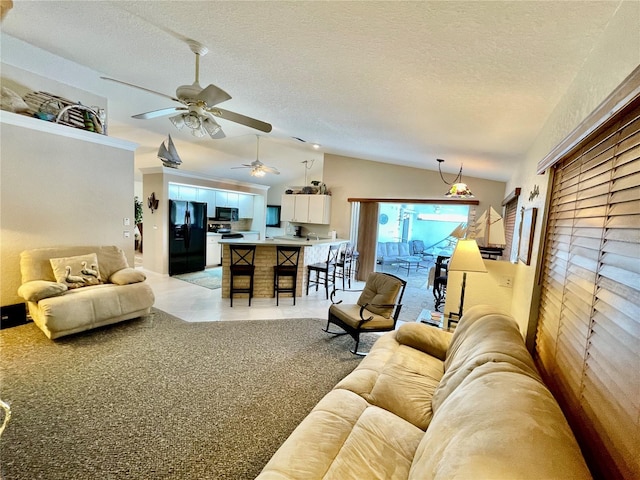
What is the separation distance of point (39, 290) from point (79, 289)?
0.38 m

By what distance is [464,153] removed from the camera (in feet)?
11.9

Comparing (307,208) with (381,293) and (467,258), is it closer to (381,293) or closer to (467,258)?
(381,293)

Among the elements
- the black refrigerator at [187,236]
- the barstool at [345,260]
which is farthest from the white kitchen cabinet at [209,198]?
the barstool at [345,260]

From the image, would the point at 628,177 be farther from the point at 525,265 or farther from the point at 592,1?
the point at 525,265

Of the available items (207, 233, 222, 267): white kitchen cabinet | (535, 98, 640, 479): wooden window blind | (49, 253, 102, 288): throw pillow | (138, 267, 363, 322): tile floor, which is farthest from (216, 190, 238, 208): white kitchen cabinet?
(535, 98, 640, 479): wooden window blind

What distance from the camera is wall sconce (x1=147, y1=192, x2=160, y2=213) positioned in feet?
20.2

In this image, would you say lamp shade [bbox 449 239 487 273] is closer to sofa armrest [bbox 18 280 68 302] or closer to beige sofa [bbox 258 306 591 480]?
beige sofa [bbox 258 306 591 480]

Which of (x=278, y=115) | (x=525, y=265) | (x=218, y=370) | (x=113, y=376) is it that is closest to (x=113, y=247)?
(x=113, y=376)

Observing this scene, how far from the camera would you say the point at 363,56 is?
1.74 meters

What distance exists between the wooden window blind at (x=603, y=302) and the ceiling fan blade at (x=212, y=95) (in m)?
2.29

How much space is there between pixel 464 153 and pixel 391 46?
2.53 meters

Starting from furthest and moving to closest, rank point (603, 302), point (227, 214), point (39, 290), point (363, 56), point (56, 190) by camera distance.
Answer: point (227, 214)
point (56, 190)
point (39, 290)
point (363, 56)
point (603, 302)

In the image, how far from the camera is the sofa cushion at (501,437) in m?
0.76

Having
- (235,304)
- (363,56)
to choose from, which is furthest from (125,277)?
(363,56)
